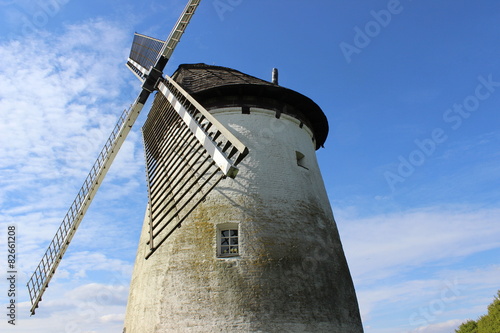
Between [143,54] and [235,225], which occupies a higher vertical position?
[143,54]

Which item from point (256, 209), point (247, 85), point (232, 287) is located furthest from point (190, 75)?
point (232, 287)

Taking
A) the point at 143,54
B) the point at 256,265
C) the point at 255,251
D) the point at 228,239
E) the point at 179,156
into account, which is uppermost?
the point at 143,54

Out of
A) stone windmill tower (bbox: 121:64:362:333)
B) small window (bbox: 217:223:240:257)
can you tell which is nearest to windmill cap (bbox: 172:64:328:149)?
stone windmill tower (bbox: 121:64:362:333)

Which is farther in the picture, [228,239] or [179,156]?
[228,239]

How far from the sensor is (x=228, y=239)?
24.1 ft

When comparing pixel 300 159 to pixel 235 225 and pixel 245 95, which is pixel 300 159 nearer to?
pixel 245 95

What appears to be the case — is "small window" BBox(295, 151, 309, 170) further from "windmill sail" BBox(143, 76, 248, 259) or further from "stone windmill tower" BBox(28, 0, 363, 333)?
"windmill sail" BBox(143, 76, 248, 259)

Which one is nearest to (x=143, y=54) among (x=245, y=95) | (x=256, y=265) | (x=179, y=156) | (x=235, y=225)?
(x=245, y=95)

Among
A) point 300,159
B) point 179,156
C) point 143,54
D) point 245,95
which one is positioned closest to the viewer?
point 179,156

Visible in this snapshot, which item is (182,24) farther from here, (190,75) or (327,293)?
(327,293)

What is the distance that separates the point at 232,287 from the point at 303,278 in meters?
1.34

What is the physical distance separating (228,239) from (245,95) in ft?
11.6

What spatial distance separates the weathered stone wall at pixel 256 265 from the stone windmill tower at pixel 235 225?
19 millimetres

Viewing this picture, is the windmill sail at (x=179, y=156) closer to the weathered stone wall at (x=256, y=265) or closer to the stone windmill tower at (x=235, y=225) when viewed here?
the stone windmill tower at (x=235, y=225)
